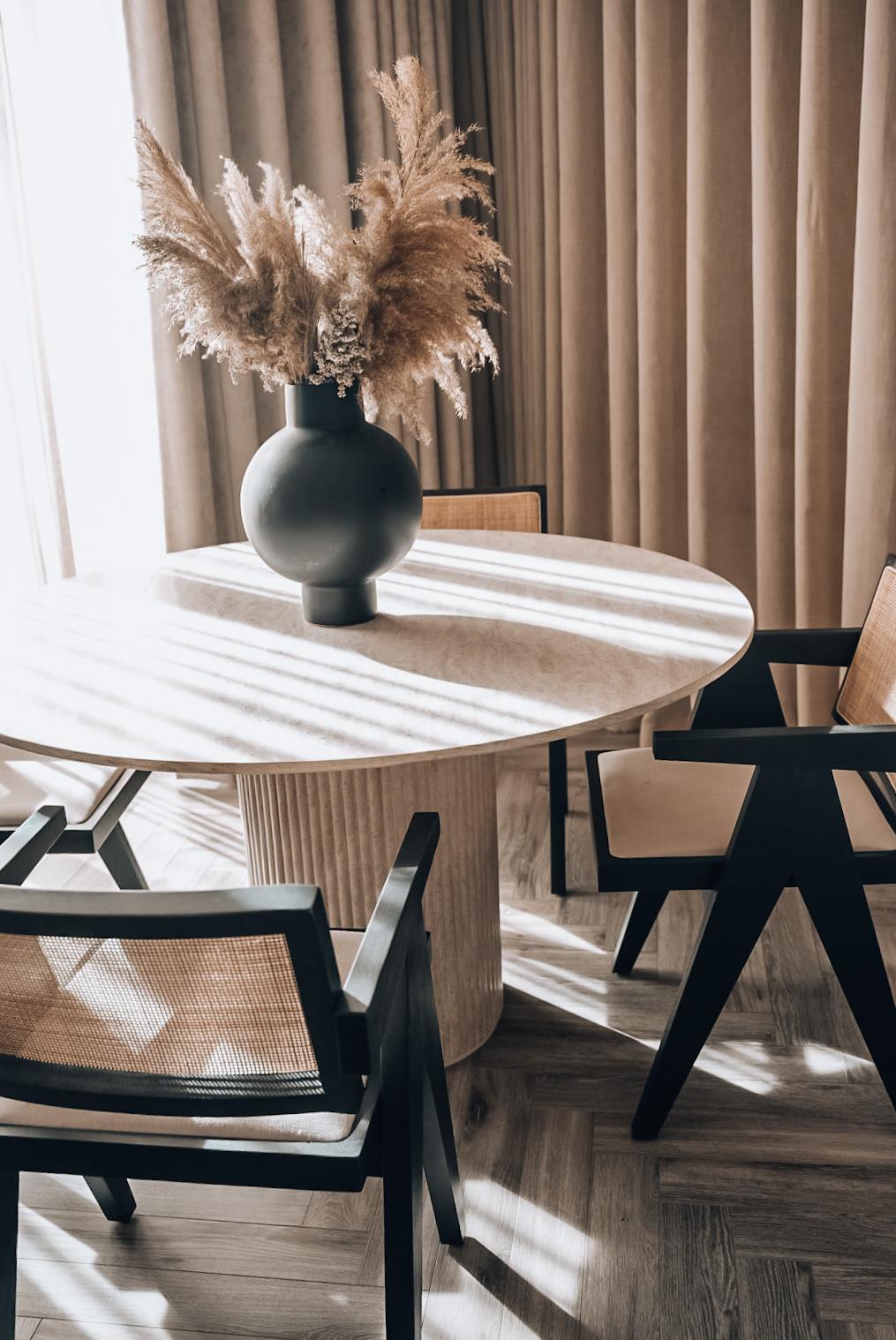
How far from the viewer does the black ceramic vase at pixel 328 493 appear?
5.49 ft

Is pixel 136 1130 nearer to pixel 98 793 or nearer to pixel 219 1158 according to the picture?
pixel 219 1158

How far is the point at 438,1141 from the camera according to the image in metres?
1.50

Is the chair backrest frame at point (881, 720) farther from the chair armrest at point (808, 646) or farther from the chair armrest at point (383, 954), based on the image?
the chair armrest at point (383, 954)

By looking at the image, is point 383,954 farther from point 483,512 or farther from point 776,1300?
point 483,512

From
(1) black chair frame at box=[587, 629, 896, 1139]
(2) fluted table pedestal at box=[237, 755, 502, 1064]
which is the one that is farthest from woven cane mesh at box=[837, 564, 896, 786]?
(2) fluted table pedestal at box=[237, 755, 502, 1064]

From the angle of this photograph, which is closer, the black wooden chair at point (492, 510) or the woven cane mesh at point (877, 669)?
the woven cane mesh at point (877, 669)

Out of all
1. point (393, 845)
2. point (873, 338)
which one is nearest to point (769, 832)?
point (393, 845)

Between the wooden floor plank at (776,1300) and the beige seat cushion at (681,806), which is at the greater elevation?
the beige seat cushion at (681,806)

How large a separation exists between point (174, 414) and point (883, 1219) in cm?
234

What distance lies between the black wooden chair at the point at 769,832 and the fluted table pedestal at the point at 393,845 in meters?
0.21

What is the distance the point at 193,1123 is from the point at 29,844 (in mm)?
338

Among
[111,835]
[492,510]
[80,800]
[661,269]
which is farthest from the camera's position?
[661,269]

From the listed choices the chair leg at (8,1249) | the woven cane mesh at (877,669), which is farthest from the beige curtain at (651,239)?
the chair leg at (8,1249)

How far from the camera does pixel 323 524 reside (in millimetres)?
1674
